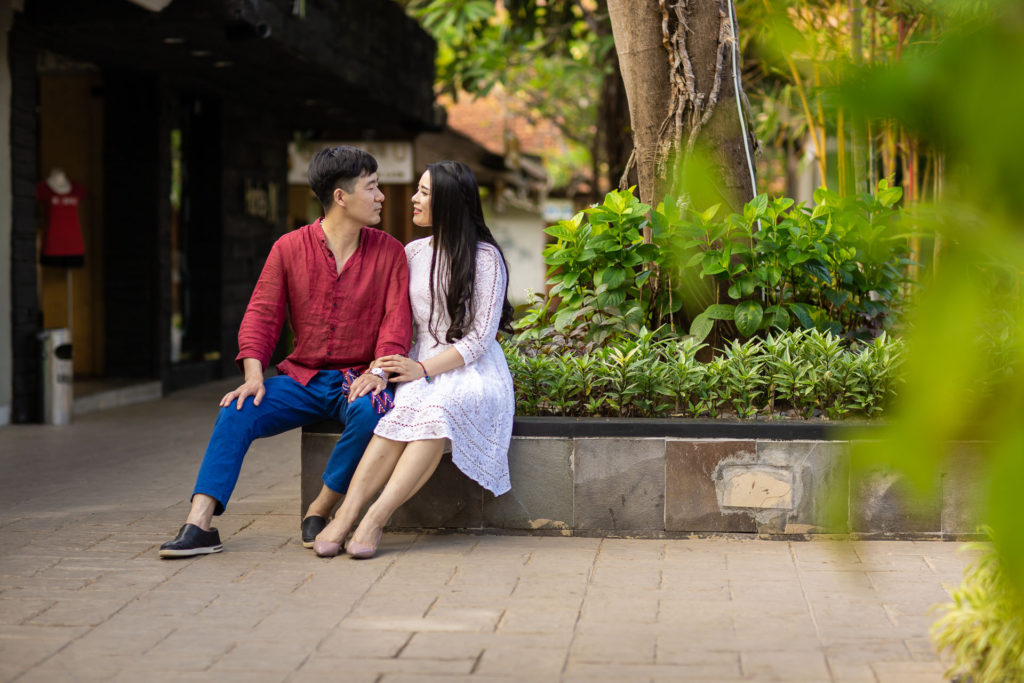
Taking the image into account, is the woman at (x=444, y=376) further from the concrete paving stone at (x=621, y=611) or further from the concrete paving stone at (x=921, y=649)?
the concrete paving stone at (x=921, y=649)

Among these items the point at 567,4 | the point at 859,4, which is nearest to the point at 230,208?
the point at 567,4

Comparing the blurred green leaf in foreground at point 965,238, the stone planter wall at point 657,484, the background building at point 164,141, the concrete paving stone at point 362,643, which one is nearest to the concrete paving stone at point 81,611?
the concrete paving stone at point 362,643

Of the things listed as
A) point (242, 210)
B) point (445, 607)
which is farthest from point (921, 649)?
point (242, 210)

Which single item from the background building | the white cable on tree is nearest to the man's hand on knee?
the white cable on tree

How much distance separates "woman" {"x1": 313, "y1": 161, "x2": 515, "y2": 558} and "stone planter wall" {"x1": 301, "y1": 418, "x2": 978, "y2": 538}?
179 mm

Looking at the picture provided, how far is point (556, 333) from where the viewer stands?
19.5 ft

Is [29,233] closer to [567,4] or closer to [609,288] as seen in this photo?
[609,288]

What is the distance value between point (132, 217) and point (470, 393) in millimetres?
7742

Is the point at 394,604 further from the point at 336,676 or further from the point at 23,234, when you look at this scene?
the point at 23,234

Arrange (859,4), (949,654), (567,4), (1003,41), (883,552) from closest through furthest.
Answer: (1003,41) → (949,654) → (883,552) → (859,4) → (567,4)

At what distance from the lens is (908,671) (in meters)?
3.12

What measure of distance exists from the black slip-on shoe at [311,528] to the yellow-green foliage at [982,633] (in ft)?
7.93

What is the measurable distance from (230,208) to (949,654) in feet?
36.9

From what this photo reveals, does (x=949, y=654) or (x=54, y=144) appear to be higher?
(x=54, y=144)
